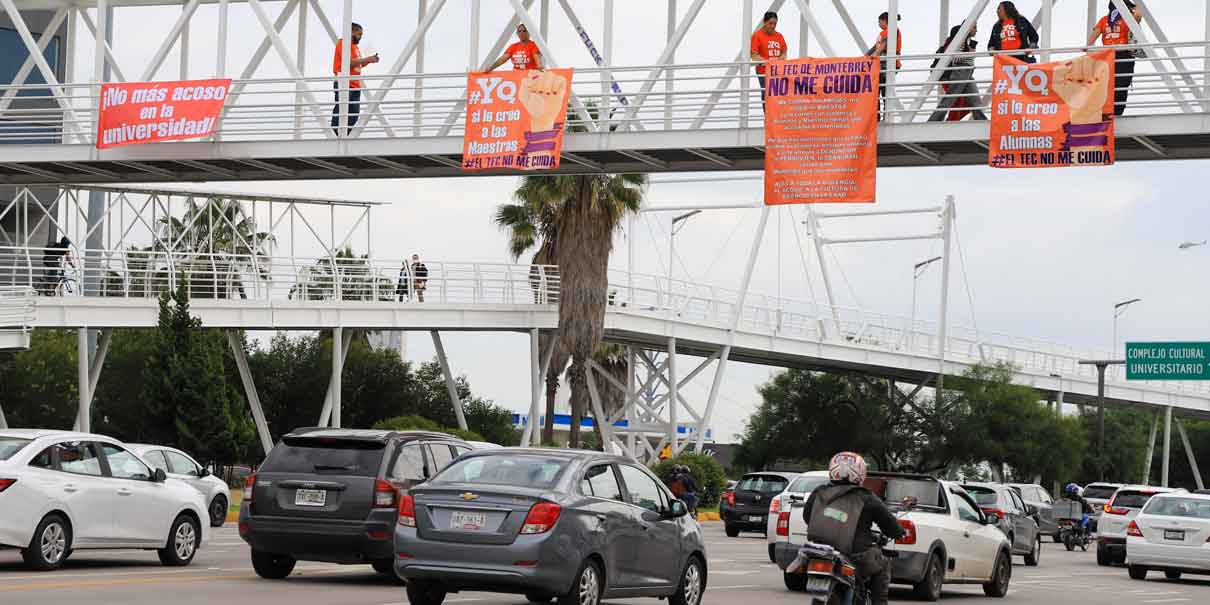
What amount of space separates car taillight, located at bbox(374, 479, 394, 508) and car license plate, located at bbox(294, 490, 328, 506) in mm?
532

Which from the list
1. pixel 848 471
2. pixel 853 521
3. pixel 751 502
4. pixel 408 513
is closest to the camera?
pixel 853 521

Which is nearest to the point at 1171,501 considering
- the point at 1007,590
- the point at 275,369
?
Result: the point at 1007,590

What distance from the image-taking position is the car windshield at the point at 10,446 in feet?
60.0

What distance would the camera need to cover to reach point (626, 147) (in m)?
29.9

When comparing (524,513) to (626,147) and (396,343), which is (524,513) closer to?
(626,147)

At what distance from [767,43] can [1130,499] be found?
11689mm

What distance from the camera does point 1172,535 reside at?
1074 inches

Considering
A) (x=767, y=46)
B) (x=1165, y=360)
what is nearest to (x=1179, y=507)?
(x=767, y=46)

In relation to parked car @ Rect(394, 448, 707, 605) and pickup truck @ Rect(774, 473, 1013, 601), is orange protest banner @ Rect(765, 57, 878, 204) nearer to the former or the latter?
pickup truck @ Rect(774, 473, 1013, 601)

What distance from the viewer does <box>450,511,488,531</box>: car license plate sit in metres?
14.6

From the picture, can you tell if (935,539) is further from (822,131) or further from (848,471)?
(822,131)

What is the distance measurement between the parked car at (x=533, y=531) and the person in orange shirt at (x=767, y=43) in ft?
52.1

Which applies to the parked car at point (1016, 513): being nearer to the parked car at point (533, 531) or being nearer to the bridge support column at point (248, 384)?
the parked car at point (533, 531)

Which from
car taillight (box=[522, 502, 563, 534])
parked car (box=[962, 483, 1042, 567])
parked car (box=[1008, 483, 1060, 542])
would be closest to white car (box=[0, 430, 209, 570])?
car taillight (box=[522, 502, 563, 534])
